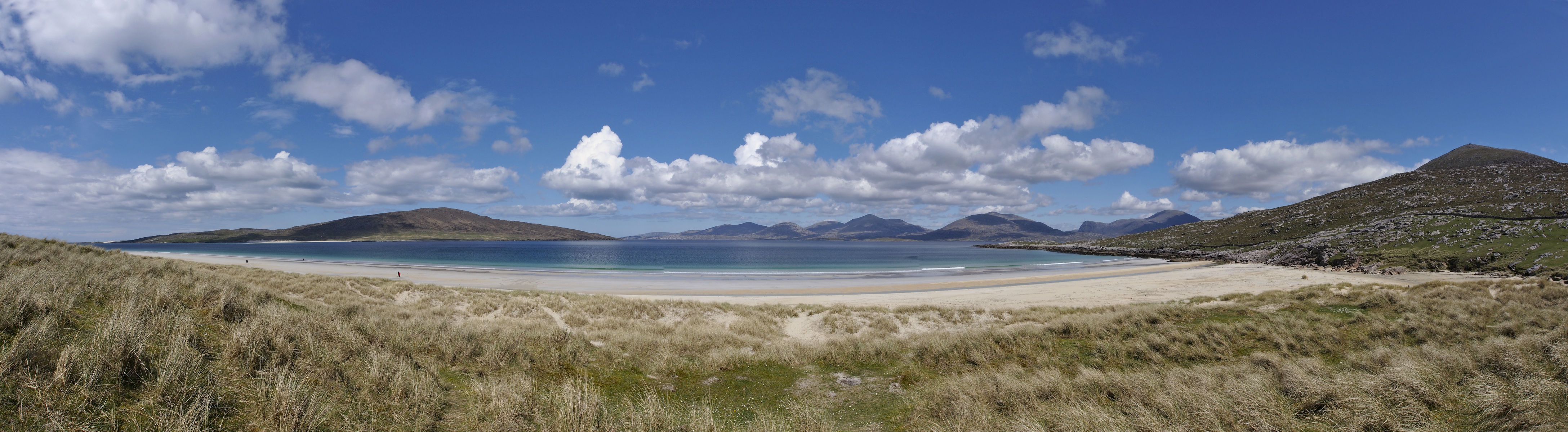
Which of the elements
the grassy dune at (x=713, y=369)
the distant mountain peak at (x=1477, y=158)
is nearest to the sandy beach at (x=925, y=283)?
the grassy dune at (x=713, y=369)

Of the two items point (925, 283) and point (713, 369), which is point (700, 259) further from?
point (713, 369)

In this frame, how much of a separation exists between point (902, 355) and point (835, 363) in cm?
142

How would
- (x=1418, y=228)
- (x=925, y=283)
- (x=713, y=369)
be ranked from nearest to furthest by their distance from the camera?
(x=713, y=369)
(x=925, y=283)
(x=1418, y=228)

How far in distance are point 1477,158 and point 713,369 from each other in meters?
197

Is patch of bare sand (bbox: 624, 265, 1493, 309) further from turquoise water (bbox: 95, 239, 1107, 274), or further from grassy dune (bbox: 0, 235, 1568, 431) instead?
turquoise water (bbox: 95, 239, 1107, 274)

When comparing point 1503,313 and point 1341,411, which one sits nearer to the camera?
point 1341,411

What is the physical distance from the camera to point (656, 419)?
17.3ft

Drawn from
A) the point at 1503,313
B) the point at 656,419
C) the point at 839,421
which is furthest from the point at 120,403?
the point at 1503,313

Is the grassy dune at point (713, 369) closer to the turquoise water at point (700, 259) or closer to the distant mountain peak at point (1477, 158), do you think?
the turquoise water at point (700, 259)

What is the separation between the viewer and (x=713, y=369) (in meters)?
8.61

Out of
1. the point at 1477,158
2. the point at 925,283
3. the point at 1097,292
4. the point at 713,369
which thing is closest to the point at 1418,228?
the point at 1097,292

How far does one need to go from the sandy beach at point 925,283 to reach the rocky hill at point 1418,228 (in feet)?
14.9

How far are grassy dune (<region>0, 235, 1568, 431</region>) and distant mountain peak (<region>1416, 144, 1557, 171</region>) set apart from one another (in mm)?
160962

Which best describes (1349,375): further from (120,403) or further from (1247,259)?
(1247,259)
